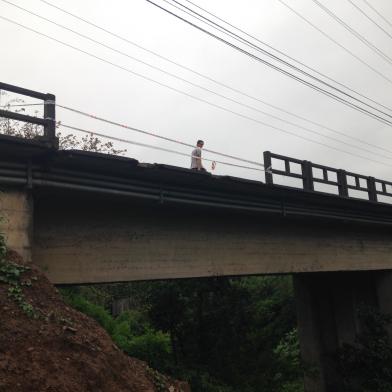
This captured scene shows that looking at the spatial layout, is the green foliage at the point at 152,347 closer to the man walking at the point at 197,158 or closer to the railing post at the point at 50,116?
the man walking at the point at 197,158

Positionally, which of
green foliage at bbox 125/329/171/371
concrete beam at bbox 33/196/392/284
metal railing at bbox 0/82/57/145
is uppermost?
metal railing at bbox 0/82/57/145

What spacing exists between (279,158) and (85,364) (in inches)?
437

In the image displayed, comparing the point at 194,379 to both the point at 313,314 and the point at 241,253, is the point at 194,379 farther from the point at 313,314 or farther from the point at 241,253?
the point at 313,314

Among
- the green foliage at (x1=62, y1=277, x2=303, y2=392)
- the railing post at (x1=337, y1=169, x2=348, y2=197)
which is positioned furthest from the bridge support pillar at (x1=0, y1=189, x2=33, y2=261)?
the railing post at (x1=337, y1=169, x2=348, y2=197)

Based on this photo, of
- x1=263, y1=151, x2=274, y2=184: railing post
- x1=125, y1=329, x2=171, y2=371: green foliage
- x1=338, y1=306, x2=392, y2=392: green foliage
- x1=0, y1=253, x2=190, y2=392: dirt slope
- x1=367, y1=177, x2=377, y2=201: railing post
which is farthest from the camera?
x1=367, y1=177, x2=377, y2=201: railing post

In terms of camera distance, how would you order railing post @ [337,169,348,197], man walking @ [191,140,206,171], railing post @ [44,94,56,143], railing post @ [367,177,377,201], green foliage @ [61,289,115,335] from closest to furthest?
railing post @ [44,94,56,143], man walking @ [191,140,206,171], railing post @ [337,169,348,197], railing post @ [367,177,377,201], green foliage @ [61,289,115,335]

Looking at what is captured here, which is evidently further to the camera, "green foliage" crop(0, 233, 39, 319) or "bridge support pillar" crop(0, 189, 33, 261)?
"bridge support pillar" crop(0, 189, 33, 261)

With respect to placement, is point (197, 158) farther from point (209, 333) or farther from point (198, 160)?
point (209, 333)

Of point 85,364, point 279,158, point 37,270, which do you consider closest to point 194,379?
point 279,158

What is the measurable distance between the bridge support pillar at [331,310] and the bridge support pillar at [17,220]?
14.1m

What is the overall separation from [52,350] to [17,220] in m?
3.60

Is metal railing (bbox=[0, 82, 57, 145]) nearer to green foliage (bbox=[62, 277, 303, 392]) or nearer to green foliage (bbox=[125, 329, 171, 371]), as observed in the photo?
green foliage (bbox=[62, 277, 303, 392])

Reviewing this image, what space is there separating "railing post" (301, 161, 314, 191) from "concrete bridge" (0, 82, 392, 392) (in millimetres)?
37

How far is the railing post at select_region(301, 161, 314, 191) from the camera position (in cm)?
1547
